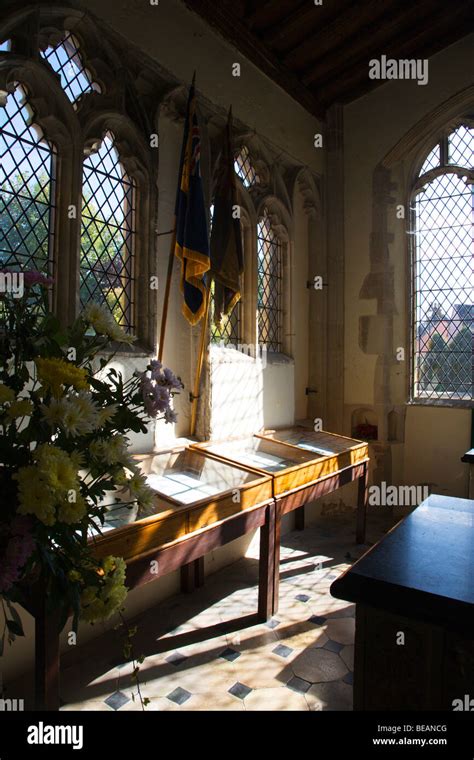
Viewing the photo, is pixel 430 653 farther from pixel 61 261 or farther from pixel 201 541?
pixel 61 261

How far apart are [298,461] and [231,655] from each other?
1.47m

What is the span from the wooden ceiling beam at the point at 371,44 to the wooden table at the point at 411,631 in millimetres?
5577

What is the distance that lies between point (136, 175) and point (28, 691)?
3.28 metres

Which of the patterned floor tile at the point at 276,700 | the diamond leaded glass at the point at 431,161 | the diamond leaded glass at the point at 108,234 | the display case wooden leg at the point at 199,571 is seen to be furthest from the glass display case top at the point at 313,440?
the diamond leaded glass at the point at 431,161

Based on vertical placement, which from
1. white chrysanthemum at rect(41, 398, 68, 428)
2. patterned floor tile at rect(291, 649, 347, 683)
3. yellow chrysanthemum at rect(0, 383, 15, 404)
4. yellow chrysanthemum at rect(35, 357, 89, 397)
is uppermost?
yellow chrysanthemum at rect(35, 357, 89, 397)

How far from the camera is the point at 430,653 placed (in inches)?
48.9

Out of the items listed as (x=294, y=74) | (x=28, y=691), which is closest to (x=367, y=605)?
(x=28, y=691)

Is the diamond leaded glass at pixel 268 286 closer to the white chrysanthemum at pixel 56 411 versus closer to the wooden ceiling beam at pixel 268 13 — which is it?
the wooden ceiling beam at pixel 268 13

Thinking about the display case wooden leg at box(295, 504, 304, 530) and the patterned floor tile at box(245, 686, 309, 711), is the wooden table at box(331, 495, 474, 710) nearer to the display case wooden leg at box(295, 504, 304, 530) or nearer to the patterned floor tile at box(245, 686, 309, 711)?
the patterned floor tile at box(245, 686, 309, 711)

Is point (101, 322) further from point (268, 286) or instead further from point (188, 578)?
point (268, 286)

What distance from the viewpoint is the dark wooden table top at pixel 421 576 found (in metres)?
1.18

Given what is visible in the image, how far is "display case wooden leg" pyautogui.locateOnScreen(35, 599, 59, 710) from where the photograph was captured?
1.90 meters

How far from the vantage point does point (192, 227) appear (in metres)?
3.45

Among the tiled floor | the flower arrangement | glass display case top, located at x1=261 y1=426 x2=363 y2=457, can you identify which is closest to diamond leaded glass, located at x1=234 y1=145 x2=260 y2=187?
glass display case top, located at x1=261 y1=426 x2=363 y2=457
